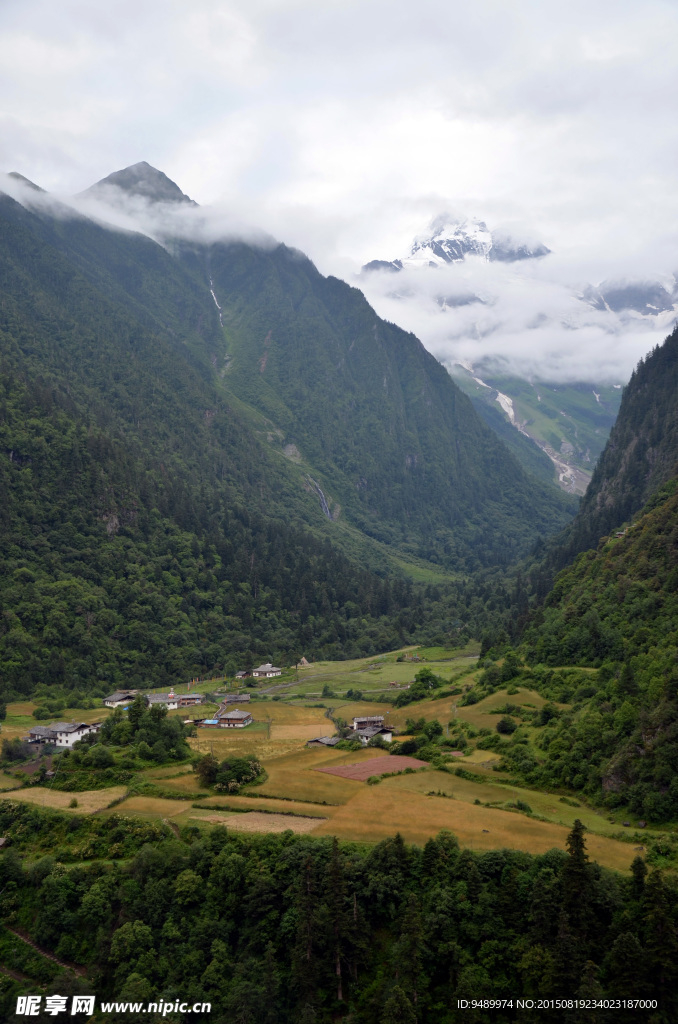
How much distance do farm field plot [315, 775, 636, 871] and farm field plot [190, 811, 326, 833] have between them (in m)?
1.53

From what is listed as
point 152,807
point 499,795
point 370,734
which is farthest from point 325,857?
point 370,734

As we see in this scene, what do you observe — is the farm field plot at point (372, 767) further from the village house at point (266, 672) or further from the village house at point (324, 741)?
the village house at point (266, 672)

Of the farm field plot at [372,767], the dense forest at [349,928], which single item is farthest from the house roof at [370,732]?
the dense forest at [349,928]

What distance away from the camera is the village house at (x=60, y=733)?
266 feet

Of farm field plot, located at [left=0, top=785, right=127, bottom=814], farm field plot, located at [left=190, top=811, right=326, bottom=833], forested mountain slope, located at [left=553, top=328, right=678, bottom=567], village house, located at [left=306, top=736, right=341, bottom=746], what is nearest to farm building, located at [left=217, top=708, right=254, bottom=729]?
village house, located at [left=306, top=736, right=341, bottom=746]

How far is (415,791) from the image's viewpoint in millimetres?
57688

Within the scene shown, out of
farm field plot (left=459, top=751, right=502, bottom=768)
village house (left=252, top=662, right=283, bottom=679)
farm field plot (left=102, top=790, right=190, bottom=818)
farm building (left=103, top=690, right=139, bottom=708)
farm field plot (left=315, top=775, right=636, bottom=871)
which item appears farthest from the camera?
village house (left=252, top=662, right=283, bottom=679)

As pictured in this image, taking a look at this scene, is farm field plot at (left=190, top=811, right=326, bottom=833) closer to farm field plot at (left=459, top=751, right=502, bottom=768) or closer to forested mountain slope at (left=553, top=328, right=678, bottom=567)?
farm field plot at (left=459, top=751, right=502, bottom=768)

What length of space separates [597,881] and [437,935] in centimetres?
885

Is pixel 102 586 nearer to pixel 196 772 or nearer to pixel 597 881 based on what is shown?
pixel 196 772

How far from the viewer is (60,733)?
81.2 meters

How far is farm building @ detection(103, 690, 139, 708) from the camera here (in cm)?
10031

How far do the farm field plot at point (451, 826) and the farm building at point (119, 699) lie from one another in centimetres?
5223

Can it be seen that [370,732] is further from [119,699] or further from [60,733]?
[119,699]
